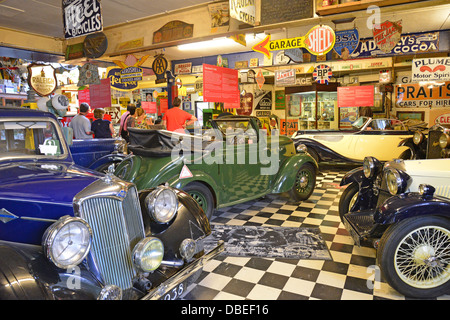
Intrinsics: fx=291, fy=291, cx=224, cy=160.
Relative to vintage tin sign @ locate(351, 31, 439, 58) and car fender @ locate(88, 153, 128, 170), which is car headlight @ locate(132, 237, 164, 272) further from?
vintage tin sign @ locate(351, 31, 439, 58)

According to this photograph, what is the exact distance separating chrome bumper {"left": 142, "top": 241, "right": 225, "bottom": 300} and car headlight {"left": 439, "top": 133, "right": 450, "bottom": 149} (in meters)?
3.80

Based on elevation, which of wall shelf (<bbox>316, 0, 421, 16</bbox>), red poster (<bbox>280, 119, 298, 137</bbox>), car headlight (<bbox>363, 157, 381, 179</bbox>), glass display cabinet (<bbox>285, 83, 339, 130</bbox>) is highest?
wall shelf (<bbox>316, 0, 421, 16</bbox>)

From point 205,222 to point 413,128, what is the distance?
7718 millimetres

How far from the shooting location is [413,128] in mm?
7930

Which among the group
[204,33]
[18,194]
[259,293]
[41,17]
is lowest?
[259,293]

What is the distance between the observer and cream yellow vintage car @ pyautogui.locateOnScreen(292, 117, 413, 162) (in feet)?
23.6

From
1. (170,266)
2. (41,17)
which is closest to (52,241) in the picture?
(170,266)

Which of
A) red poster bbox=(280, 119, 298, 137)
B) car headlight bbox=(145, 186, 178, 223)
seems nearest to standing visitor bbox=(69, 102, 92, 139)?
car headlight bbox=(145, 186, 178, 223)

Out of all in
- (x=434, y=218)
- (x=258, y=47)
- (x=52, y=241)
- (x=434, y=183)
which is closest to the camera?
(x=52, y=241)

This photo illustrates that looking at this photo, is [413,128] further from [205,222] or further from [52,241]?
[52,241]

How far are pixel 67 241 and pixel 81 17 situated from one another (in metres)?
4.45

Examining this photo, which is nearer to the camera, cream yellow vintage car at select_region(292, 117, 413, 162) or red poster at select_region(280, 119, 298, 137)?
cream yellow vintage car at select_region(292, 117, 413, 162)

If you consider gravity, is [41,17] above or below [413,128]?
above

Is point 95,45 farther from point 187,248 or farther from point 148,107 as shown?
point 187,248
